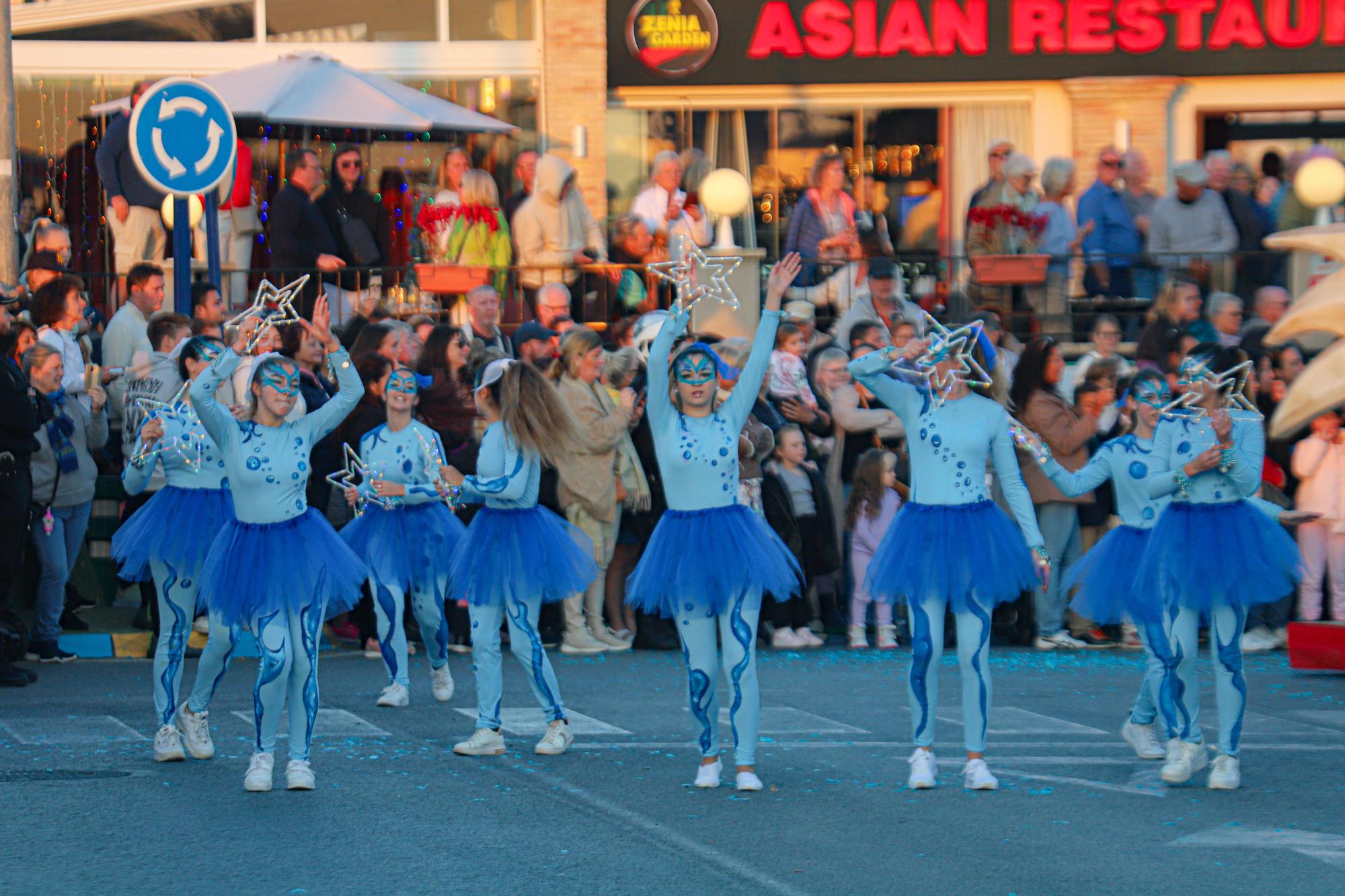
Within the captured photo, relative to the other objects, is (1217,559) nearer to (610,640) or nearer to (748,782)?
(748,782)

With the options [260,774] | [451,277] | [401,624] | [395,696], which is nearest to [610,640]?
[401,624]

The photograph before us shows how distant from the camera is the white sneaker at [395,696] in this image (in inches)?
434

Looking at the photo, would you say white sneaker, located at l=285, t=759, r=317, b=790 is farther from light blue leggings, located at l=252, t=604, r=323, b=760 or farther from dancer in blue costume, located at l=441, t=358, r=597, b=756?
dancer in blue costume, located at l=441, t=358, r=597, b=756

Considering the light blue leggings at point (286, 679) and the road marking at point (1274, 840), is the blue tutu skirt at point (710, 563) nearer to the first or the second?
the light blue leggings at point (286, 679)

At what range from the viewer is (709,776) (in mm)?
8820

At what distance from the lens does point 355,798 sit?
8500mm

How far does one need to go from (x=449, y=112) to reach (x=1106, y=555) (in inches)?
390

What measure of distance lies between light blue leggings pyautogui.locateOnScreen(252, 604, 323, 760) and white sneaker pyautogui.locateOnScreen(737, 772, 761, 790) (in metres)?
1.95

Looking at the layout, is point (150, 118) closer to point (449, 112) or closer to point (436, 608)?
point (436, 608)

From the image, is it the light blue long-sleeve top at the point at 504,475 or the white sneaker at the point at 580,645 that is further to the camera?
the white sneaker at the point at 580,645

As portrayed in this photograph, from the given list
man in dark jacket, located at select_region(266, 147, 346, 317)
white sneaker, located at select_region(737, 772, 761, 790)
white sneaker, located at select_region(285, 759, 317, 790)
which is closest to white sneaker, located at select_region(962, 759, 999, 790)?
white sneaker, located at select_region(737, 772, 761, 790)

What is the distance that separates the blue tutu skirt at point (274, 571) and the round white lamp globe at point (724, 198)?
28.9ft

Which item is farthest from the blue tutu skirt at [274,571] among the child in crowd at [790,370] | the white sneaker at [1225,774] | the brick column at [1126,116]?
the brick column at [1126,116]

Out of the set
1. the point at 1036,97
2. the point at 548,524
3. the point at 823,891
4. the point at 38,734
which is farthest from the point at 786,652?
the point at 1036,97
